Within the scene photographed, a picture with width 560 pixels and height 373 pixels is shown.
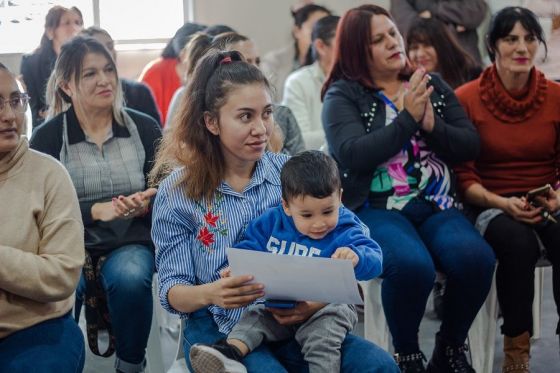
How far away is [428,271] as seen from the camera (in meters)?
2.60

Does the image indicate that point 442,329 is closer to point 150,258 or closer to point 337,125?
point 337,125

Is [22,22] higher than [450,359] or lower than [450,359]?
higher

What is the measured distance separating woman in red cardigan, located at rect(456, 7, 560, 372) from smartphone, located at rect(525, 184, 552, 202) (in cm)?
1

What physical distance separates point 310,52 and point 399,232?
219cm

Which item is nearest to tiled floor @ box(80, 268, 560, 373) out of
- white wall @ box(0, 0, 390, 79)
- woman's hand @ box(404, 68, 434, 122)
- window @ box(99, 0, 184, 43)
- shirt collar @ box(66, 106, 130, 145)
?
shirt collar @ box(66, 106, 130, 145)

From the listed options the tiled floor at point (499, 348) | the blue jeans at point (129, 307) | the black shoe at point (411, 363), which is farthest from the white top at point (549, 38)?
the blue jeans at point (129, 307)

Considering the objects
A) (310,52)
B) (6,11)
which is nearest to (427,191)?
(310,52)

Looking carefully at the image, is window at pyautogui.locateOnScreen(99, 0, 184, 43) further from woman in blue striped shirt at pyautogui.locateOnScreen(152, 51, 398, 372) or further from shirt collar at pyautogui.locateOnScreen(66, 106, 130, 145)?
woman in blue striped shirt at pyautogui.locateOnScreen(152, 51, 398, 372)

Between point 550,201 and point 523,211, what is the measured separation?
9 cm

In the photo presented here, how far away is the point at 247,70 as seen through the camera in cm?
204

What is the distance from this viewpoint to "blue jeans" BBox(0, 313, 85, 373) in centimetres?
192

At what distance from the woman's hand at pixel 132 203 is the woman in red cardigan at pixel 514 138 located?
111 centimetres

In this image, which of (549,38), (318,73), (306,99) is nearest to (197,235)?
(306,99)

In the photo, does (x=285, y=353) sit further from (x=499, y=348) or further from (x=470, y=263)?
(x=499, y=348)
